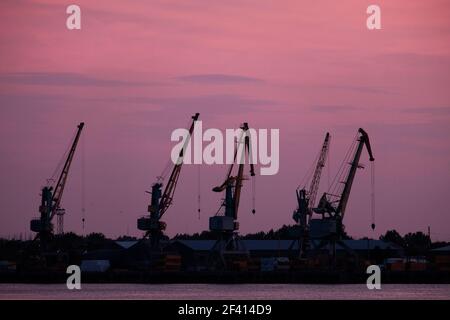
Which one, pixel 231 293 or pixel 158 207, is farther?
pixel 158 207

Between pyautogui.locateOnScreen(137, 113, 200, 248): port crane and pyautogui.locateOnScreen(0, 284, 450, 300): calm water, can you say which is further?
pyautogui.locateOnScreen(137, 113, 200, 248): port crane

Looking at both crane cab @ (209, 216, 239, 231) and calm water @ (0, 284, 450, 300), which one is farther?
crane cab @ (209, 216, 239, 231)

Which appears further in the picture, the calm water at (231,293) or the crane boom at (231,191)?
the crane boom at (231,191)

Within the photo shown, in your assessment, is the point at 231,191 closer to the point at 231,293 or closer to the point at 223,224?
the point at 223,224

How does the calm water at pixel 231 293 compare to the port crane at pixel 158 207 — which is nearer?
the calm water at pixel 231 293

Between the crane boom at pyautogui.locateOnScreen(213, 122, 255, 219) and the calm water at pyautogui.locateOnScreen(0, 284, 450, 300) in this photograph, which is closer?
the calm water at pyautogui.locateOnScreen(0, 284, 450, 300)

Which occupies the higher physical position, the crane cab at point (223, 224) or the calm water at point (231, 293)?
the crane cab at point (223, 224)

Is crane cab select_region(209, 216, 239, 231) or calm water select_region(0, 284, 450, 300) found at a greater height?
crane cab select_region(209, 216, 239, 231)

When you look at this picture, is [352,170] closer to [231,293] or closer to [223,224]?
[223,224]

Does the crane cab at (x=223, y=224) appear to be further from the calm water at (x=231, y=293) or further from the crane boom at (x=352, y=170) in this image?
the calm water at (x=231, y=293)

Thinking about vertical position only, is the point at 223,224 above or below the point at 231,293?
above

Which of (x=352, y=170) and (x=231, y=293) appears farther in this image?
(x=352, y=170)

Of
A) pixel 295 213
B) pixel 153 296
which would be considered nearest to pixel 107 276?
pixel 295 213

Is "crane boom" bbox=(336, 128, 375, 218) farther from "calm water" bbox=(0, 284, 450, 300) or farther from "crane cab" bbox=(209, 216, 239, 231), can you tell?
"calm water" bbox=(0, 284, 450, 300)
